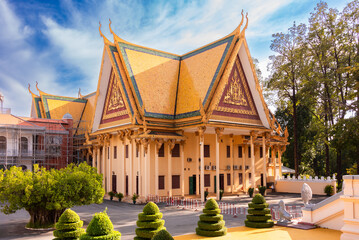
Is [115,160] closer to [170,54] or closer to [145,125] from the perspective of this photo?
[145,125]

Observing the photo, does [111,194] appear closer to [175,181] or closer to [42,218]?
[175,181]

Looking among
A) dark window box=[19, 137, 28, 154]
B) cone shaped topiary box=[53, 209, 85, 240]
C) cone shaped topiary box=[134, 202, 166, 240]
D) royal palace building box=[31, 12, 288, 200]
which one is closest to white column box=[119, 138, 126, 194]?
royal palace building box=[31, 12, 288, 200]

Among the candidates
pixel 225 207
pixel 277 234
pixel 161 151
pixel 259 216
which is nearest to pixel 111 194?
pixel 161 151

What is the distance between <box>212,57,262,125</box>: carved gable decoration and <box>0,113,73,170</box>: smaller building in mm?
20184

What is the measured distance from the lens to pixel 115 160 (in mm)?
32688

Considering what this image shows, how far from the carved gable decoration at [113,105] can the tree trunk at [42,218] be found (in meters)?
13.3

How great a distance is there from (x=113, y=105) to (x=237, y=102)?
12.0 metres

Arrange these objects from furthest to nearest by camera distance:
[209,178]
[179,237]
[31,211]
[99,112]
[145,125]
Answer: [99,112] < [209,178] < [145,125] < [31,211] < [179,237]

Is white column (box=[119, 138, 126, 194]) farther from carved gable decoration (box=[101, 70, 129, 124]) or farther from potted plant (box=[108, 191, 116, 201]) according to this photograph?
carved gable decoration (box=[101, 70, 129, 124])

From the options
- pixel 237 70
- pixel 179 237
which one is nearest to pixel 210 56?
pixel 237 70

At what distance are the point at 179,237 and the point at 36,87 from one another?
131 feet

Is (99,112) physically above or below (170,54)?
below

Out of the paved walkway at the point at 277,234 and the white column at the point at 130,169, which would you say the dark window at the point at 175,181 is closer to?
the white column at the point at 130,169

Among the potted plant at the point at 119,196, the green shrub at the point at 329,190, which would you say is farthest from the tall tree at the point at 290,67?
the potted plant at the point at 119,196
